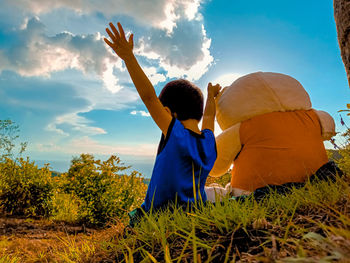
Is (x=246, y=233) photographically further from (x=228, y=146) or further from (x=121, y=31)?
(x=121, y=31)

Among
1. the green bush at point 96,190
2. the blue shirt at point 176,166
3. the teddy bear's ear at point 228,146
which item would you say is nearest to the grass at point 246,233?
the blue shirt at point 176,166

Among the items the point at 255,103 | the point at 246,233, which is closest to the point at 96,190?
the point at 255,103

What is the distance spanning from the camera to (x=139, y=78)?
188cm

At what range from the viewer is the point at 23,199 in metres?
5.07

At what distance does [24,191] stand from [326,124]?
5985 mm

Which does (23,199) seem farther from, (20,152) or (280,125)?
(280,125)

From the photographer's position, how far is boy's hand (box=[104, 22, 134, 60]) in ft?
6.27

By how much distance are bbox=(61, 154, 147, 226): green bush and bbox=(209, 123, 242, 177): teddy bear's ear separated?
2.39 m

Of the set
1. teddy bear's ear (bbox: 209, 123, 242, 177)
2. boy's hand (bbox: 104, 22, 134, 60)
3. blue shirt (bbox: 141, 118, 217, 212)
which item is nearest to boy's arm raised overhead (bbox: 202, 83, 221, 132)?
teddy bear's ear (bbox: 209, 123, 242, 177)

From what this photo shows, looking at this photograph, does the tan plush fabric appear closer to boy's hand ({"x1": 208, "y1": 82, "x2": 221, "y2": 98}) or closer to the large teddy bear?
the large teddy bear

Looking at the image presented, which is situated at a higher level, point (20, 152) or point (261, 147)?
point (20, 152)

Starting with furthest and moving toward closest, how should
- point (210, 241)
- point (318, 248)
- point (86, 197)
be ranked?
point (86, 197)
point (210, 241)
point (318, 248)

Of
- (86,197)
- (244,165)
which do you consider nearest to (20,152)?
(86,197)

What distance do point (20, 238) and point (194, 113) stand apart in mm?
3422
